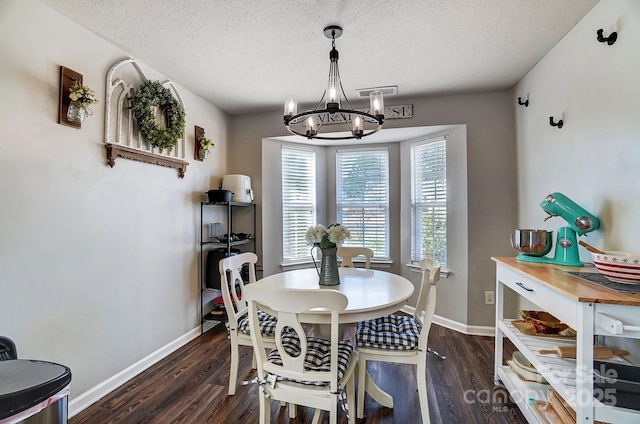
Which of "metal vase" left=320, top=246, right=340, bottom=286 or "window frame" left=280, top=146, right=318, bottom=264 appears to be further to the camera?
"window frame" left=280, top=146, right=318, bottom=264

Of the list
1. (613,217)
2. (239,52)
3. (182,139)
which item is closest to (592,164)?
(613,217)

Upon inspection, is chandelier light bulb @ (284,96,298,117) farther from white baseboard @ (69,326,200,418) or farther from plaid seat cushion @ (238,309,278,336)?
white baseboard @ (69,326,200,418)

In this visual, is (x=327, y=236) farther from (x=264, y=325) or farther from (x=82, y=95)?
(x=82, y=95)

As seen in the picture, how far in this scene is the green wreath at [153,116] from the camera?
2.41 meters

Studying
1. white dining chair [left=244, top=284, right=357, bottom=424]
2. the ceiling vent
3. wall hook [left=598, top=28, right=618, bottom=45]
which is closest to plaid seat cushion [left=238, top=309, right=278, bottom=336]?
white dining chair [left=244, top=284, right=357, bottom=424]

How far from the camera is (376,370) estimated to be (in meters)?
2.43

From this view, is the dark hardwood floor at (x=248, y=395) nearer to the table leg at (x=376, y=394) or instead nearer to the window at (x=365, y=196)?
the table leg at (x=376, y=394)

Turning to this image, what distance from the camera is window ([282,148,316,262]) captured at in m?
3.91

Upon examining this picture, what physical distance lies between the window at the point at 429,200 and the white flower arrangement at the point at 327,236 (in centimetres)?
173

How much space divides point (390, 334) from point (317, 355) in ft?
1.63

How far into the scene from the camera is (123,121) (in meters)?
2.35

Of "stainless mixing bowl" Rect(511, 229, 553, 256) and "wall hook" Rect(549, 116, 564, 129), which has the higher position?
"wall hook" Rect(549, 116, 564, 129)

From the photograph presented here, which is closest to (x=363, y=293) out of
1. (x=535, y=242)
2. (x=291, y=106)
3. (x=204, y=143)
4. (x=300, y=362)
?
(x=300, y=362)

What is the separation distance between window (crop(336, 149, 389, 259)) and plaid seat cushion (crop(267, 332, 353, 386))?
228 cm
